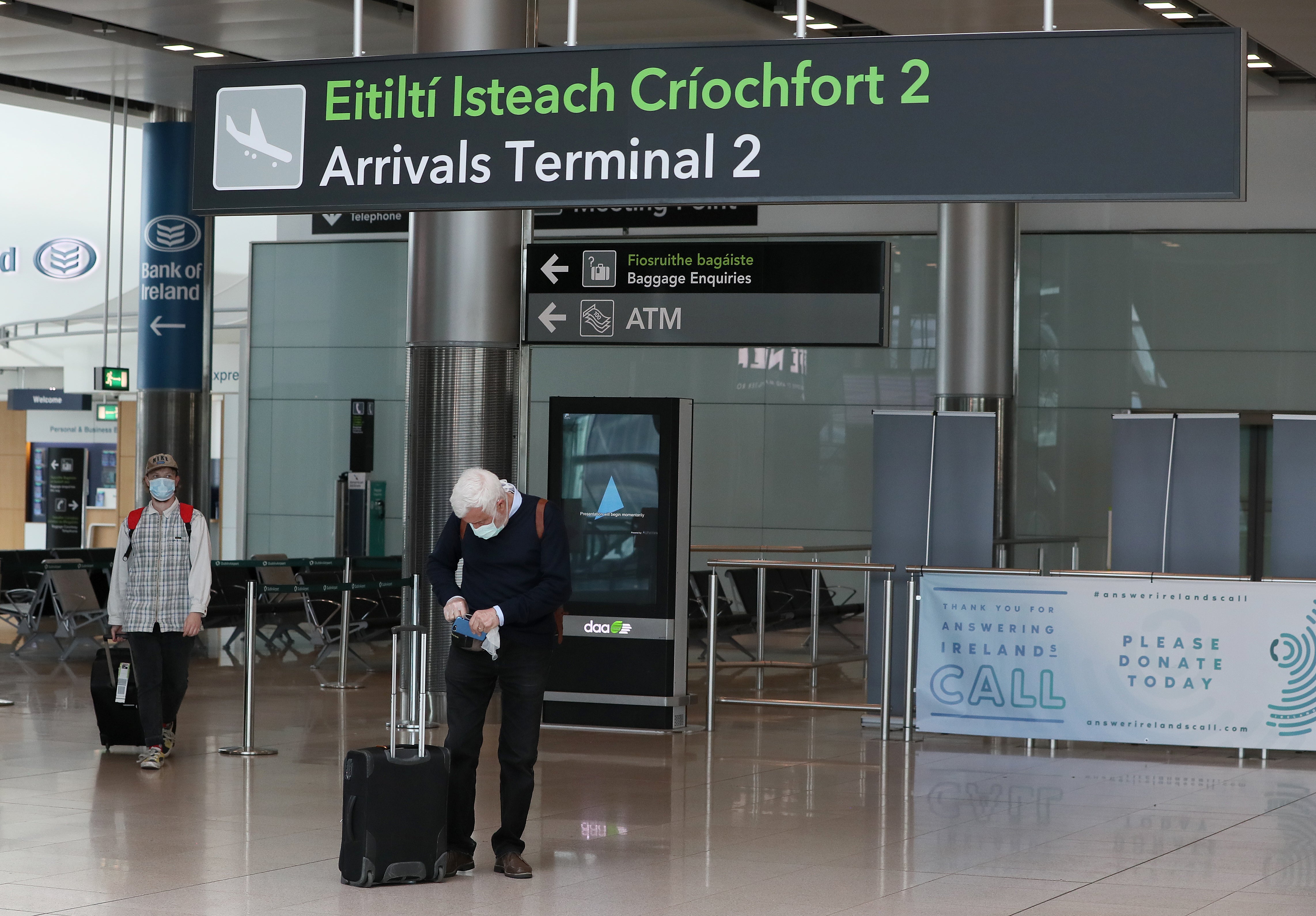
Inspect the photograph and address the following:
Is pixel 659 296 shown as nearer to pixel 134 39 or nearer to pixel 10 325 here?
pixel 134 39

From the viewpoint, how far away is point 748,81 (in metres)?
5.11

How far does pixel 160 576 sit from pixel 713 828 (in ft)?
10.7

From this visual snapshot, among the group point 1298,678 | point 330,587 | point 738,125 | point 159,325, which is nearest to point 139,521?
point 330,587

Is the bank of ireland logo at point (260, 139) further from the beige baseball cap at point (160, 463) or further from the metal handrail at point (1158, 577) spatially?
the metal handrail at point (1158, 577)

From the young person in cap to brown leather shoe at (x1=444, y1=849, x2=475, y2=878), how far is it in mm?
2977

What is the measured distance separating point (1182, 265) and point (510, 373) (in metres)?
8.87

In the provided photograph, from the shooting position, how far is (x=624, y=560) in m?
10.1

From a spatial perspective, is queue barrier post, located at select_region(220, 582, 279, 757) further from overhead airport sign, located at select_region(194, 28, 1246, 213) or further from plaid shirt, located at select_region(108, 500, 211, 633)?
overhead airport sign, located at select_region(194, 28, 1246, 213)

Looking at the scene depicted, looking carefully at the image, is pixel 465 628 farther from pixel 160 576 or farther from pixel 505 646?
pixel 160 576

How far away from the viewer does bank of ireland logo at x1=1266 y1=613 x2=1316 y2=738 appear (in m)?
9.27

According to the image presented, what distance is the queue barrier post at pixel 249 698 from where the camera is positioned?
9078mm

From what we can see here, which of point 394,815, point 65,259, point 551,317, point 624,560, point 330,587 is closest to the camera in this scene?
point 394,815

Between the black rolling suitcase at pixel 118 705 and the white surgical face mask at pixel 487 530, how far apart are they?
3664 millimetres

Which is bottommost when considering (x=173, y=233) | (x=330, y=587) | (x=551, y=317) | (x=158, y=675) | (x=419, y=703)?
(x=158, y=675)
